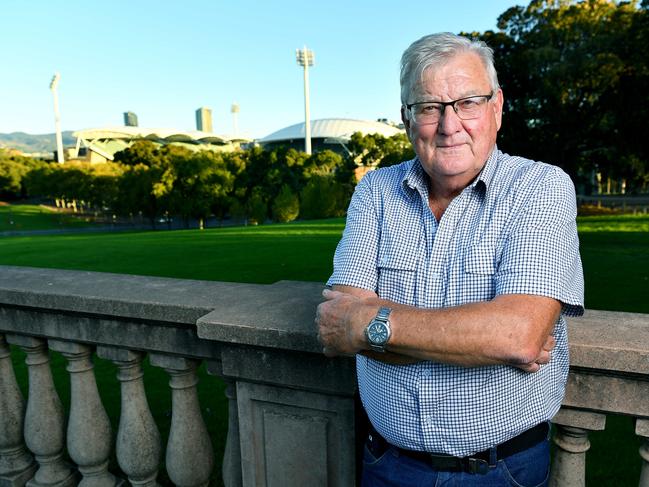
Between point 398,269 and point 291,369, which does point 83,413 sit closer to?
point 291,369

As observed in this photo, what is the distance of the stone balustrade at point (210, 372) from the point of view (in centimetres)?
169

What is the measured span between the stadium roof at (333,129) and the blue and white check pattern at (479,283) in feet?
295

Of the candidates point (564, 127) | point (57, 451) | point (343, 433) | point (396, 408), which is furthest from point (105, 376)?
point (564, 127)

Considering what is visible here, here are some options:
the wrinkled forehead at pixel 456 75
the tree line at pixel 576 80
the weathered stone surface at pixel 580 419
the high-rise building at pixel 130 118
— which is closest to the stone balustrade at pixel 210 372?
the weathered stone surface at pixel 580 419

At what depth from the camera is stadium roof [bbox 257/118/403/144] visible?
93.0 meters

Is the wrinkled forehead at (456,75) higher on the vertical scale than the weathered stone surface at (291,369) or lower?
higher

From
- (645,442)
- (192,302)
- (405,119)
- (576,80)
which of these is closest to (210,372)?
(192,302)

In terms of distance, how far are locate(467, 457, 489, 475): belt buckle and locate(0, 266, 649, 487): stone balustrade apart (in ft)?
1.18

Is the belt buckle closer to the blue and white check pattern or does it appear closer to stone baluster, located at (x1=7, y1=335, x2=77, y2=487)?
the blue and white check pattern

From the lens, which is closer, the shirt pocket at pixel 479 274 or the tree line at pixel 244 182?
the shirt pocket at pixel 479 274

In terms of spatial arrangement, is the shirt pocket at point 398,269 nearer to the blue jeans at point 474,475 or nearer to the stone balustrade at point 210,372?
the stone balustrade at point 210,372

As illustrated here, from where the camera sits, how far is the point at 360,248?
173 cm

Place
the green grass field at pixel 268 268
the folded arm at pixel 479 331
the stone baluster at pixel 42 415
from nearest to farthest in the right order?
the folded arm at pixel 479 331, the stone baluster at pixel 42 415, the green grass field at pixel 268 268

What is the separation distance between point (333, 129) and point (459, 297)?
96.2 m
